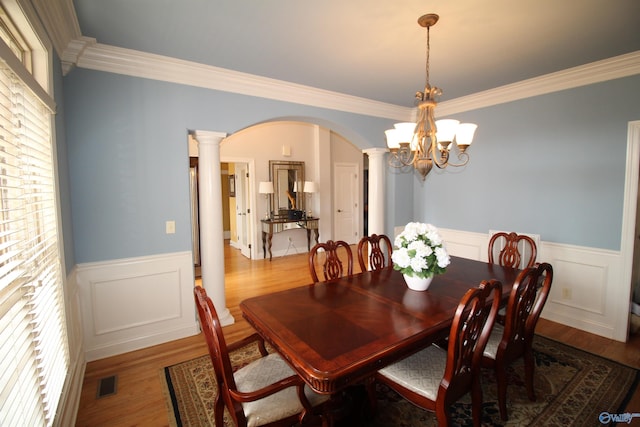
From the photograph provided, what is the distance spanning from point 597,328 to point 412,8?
10.8 ft

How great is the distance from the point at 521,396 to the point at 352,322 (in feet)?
4.75

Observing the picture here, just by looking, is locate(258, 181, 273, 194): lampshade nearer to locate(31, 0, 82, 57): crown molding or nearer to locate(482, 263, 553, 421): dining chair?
locate(31, 0, 82, 57): crown molding

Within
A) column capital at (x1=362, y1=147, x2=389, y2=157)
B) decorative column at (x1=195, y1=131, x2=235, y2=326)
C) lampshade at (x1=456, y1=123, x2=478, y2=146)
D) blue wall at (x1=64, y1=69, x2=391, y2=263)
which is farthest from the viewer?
column capital at (x1=362, y1=147, x2=389, y2=157)

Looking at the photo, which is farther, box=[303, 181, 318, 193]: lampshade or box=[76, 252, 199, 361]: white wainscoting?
box=[303, 181, 318, 193]: lampshade

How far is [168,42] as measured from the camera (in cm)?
233

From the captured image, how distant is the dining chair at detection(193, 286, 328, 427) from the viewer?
4.22 feet

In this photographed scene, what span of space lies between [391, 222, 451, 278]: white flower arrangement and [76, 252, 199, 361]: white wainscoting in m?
1.99

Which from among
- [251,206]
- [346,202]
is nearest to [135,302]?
[251,206]

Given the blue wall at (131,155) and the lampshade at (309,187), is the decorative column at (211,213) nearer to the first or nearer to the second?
the blue wall at (131,155)

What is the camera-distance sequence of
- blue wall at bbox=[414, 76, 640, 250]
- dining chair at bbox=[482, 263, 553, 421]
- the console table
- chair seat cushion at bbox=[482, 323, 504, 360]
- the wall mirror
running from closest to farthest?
dining chair at bbox=[482, 263, 553, 421]
chair seat cushion at bbox=[482, 323, 504, 360]
blue wall at bbox=[414, 76, 640, 250]
the console table
the wall mirror

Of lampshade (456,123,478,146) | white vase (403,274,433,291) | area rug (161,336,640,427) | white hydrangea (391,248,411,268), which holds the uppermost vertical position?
lampshade (456,123,478,146)

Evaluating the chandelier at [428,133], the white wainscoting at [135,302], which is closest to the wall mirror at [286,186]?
the white wainscoting at [135,302]

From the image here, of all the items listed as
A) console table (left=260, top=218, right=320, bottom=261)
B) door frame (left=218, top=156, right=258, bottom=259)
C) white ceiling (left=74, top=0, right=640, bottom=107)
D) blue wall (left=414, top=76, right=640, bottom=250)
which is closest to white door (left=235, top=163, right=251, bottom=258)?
door frame (left=218, top=156, right=258, bottom=259)

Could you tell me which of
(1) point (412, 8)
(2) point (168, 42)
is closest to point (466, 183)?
(1) point (412, 8)
